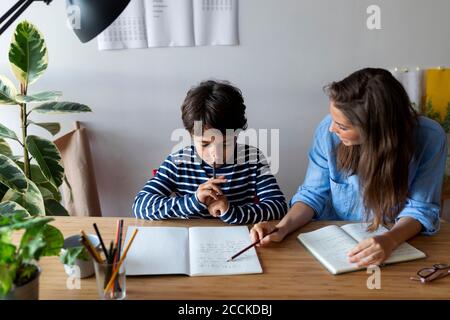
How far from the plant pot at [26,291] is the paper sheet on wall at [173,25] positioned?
1.29m

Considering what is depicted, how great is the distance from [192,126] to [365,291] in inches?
27.9

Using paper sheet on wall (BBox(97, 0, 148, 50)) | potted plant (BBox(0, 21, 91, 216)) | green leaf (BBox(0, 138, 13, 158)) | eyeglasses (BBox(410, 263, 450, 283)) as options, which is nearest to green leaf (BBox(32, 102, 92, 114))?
potted plant (BBox(0, 21, 91, 216))

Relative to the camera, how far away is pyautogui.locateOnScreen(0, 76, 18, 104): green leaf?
1.57 meters

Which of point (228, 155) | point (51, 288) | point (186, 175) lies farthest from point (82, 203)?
point (51, 288)

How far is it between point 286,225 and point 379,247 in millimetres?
257

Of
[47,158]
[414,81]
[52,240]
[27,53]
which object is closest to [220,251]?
[52,240]

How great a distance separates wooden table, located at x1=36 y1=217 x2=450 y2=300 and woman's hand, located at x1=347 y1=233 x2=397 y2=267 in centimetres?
3

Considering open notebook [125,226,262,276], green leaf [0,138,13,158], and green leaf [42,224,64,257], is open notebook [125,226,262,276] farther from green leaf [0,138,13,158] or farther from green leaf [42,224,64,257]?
green leaf [0,138,13,158]

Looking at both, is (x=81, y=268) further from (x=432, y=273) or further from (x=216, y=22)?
(x=216, y=22)

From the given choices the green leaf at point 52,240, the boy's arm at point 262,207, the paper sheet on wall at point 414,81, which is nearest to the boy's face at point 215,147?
the boy's arm at point 262,207

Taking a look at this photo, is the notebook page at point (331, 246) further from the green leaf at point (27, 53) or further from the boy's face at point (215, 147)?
the green leaf at point (27, 53)

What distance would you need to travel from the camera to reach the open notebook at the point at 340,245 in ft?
3.43

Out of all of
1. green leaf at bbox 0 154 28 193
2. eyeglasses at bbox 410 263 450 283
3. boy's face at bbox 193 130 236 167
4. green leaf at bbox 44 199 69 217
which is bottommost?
green leaf at bbox 44 199 69 217
